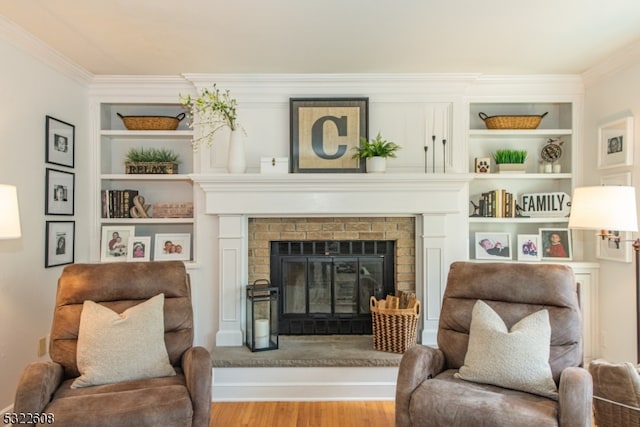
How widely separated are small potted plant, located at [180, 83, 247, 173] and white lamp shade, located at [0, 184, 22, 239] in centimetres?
151

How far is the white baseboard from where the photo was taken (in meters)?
3.00

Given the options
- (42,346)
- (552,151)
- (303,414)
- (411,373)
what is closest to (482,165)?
(552,151)

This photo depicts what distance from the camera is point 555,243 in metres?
3.62

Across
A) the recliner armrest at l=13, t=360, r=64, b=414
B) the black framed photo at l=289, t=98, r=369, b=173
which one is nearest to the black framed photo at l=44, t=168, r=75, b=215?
the recliner armrest at l=13, t=360, r=64, b=414

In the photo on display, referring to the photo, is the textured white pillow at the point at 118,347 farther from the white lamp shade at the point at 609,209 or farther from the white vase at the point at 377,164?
the white lamp shade at the point at 609,209

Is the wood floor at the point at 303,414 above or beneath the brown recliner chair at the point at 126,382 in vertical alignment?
beneath

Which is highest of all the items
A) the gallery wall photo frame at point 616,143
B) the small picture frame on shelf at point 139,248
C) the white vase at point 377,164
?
the gallery wall photo frame at point 616,143

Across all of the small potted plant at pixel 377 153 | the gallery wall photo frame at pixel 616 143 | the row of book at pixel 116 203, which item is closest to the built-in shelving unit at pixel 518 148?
the gallery wall photo frame at pixel 616 143

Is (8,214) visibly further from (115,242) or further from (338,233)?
(338,233)

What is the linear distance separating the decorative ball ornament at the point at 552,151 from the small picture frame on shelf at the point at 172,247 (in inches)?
124

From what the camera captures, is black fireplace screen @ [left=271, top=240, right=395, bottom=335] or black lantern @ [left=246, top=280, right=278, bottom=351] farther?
black fireplace screen @ [left=271, top=240, right=395, bottom=335]

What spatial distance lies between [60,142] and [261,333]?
6.71ft

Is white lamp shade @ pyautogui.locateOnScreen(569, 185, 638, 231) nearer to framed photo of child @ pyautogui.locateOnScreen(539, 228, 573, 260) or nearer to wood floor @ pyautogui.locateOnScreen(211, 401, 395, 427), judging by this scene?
framed photo of child @ pyautogui.locateOnScreen(539, 228, 573, 260)

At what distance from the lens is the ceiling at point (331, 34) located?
7.75 ft
